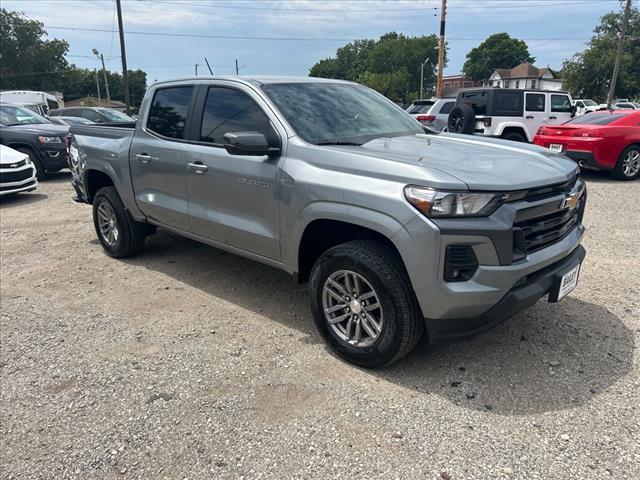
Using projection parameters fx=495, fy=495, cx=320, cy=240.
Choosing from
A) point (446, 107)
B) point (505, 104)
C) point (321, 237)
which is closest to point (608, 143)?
point (505, 104)

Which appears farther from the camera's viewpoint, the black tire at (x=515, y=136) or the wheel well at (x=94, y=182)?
the black tire at (x=515, y=136)

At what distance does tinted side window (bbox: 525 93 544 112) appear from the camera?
13.2 metres

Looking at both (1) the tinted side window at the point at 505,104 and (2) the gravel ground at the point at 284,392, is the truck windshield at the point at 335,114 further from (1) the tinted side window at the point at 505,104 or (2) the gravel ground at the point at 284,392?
(1) the tinted side window at the point at 505,104

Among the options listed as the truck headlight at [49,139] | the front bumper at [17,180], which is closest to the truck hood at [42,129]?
the truck headlight at [49,139]

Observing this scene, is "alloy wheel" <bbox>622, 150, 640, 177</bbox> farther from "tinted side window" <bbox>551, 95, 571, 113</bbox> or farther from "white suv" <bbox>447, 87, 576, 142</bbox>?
"tinted side window" <bbox>551, 95, 571, 113</bbox>

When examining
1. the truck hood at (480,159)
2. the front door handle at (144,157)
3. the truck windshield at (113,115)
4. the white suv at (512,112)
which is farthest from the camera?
the truck windshield at (113,115)

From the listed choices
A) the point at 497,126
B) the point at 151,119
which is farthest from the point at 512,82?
the point at 151,119

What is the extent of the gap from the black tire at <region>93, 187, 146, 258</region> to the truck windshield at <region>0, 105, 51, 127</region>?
25.9ft

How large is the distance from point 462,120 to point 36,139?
9.80 m

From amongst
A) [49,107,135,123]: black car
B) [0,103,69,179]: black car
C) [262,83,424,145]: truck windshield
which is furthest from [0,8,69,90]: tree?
[262,83,424,145]: truck windshield

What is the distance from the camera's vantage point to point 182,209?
438cm

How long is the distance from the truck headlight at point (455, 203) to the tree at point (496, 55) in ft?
357

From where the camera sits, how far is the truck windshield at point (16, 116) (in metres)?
11.6

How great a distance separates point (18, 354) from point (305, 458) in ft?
7.94
